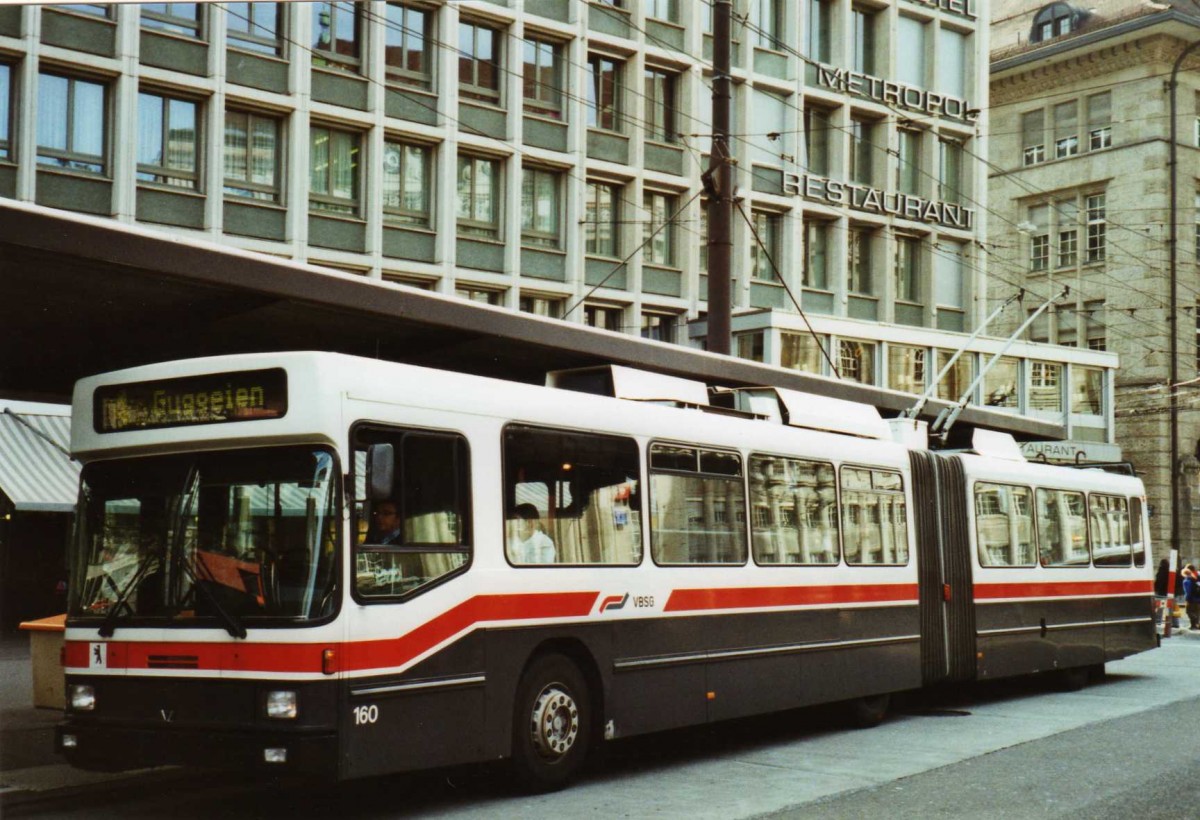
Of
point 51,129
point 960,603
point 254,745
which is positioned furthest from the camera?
point 51,129

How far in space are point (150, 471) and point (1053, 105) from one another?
2034 inches

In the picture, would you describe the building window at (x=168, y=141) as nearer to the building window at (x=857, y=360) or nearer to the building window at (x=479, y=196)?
the building window at (x=479, y=196)

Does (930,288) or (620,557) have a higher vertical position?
(930,288)

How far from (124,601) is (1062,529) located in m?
12.1

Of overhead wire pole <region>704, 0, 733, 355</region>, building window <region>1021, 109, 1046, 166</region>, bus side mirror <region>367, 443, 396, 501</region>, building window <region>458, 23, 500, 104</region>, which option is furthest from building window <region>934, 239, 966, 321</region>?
bus side mirror <region>367, 443, 396, 501</region>

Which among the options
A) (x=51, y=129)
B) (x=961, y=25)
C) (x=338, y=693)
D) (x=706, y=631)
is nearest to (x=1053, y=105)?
(x=961, y=25)

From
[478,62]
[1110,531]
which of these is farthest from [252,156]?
[1110,531]

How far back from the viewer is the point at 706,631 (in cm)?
1181

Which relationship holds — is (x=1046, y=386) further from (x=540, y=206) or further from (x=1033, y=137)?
(x=540, y=206)

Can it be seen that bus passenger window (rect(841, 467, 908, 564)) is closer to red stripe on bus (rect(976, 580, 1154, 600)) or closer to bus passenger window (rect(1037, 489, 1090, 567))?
red stripe on bus (rect(976, 580, 1154, 600))

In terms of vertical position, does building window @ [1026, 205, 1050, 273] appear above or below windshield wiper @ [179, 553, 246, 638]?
above

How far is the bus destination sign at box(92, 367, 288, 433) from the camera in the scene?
8680mm

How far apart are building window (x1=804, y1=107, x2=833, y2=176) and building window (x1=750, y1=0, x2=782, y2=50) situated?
2.10 m

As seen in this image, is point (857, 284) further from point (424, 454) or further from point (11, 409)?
Result: point (424, 454)
